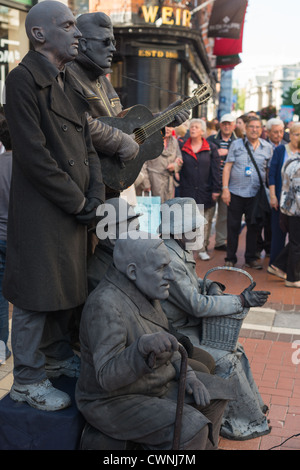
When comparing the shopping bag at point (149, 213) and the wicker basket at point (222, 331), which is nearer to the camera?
the wicker basket at point (222, 331)

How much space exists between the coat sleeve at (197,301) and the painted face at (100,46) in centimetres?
135

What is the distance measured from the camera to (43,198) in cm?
305

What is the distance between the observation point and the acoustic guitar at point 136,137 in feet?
12.9

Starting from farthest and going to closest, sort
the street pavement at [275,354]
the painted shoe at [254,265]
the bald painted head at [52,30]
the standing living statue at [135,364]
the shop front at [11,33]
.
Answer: the shop front at [11,33]
the painted shoe at [254,265]
the street pavement at [275,354]
the bald painted head at [52,30]
the standing living statue at [135,364]

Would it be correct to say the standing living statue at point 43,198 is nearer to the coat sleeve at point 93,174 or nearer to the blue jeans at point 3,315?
the coat sleeve at point 93,174

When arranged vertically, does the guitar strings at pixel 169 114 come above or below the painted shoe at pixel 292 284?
above

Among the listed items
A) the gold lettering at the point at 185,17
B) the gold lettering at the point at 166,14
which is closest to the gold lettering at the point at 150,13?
the gold lettering at the point at 166,14

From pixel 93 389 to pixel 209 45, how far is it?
104ft

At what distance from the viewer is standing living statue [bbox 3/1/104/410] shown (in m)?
2.96

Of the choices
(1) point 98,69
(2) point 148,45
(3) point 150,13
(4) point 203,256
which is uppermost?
Answer: (3) point 150,13

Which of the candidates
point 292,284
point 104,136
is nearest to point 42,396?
point 104,136

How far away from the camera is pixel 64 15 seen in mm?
3078

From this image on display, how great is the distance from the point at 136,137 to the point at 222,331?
1466mm

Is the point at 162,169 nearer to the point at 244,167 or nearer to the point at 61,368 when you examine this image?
the point at 244,167
